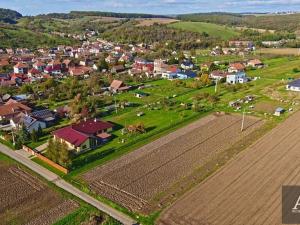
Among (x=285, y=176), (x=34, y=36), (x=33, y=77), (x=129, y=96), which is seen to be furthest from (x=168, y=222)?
(x=34, y=36)

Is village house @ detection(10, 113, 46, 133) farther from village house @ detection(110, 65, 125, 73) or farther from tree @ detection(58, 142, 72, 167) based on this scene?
village house @ detection(110, 65, 125, 73)

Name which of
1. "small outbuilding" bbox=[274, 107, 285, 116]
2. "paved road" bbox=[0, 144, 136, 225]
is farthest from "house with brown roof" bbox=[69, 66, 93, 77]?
"small outbuilding" bbox=[274, 107, 285, 116]

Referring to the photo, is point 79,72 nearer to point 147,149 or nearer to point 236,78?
point 236,78

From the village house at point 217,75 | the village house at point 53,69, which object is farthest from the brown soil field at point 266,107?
the village house at point 53,69

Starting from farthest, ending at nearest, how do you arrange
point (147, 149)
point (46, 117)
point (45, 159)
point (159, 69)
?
point (159, 69) < point (46, 117) < point (147, 149) < point (45, 159)

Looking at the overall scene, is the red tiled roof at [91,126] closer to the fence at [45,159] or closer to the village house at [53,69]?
the fence at [45,159]

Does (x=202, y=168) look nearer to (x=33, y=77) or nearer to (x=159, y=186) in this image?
(x=159, y=186)

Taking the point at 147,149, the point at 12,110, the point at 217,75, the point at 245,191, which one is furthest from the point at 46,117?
the point at 217,75
